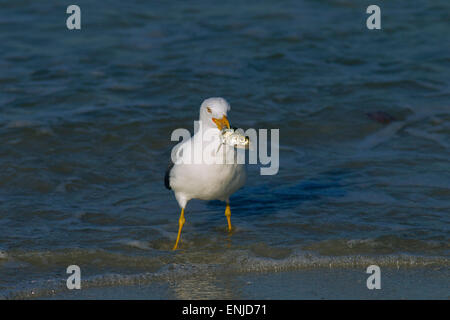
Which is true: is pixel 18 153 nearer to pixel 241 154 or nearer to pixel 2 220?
pixel 2 220

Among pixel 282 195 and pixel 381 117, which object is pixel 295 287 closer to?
pixel 282 195

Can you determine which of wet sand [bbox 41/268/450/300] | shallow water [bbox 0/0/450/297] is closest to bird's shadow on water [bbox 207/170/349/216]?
shallow water [bbox 0/0/450/297]

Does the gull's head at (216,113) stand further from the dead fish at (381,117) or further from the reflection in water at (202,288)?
the dead fish at (381,117)

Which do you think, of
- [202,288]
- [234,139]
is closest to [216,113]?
[234,139]

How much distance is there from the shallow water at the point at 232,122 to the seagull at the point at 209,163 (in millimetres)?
571

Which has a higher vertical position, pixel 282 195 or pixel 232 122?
pixel 232 122

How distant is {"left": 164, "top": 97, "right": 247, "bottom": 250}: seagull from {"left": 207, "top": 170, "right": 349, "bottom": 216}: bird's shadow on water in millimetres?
1110

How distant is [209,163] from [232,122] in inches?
168

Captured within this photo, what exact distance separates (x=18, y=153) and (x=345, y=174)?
4.23m

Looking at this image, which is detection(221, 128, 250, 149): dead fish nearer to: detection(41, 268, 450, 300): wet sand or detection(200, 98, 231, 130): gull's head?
detection(200, 98, 231, 130): gull's head

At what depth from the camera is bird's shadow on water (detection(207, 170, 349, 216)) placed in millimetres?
7883

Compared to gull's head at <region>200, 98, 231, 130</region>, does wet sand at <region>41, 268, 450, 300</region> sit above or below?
below

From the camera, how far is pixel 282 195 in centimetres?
820

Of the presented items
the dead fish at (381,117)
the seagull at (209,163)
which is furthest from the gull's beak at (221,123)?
the dead fish at (381,117)
